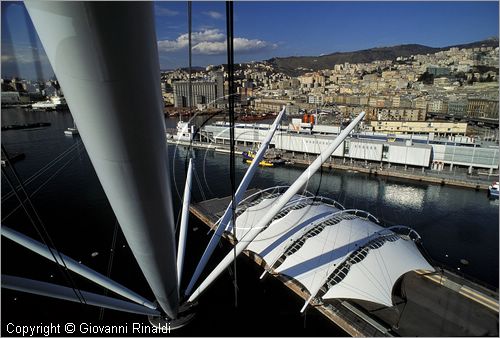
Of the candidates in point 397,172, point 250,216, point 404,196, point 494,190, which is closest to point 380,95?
point 397,172

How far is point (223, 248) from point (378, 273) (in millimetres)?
5414

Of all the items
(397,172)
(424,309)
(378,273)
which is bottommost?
(397,172)

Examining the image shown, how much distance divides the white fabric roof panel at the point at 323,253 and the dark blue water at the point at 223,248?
0.95m

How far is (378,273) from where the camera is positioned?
21.7 ft

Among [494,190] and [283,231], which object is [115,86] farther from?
[494,190]

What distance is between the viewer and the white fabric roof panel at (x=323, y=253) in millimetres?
6772

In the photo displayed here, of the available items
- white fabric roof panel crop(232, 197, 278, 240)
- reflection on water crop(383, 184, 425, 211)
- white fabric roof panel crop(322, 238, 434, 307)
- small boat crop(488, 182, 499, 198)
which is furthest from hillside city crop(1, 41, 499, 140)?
white fabric roof panel crop(322, 238, 434, 307)

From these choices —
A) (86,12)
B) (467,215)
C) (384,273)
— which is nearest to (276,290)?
(384,273)

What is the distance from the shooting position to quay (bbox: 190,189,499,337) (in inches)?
231

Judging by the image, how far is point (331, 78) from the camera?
83125 millimetres

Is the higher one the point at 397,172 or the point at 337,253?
the point at 337,253

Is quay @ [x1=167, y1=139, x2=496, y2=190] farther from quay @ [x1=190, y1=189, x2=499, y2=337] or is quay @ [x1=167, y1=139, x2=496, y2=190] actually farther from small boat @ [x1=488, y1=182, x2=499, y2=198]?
quay @ [x1=190, y1=189, x2=499, y2=337]

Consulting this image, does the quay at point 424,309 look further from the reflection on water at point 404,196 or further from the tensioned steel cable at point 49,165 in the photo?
the tensioned steel cable at point 49,165

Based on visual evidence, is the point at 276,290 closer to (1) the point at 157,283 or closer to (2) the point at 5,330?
(1) the point at 157,283
